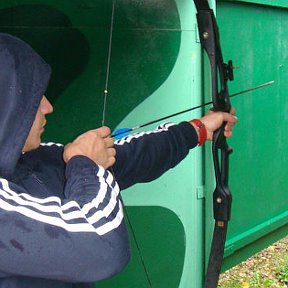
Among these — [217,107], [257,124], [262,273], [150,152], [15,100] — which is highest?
[15,100]

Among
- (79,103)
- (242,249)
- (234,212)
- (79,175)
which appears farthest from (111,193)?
(242,249)

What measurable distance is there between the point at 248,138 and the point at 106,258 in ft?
6.94

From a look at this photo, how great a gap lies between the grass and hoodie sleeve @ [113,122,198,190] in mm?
2189

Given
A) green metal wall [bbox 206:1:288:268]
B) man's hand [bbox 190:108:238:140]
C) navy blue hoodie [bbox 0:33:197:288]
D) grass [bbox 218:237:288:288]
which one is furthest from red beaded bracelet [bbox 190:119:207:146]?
grass [bbox 218:237:288:288]

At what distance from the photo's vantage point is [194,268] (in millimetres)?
2590

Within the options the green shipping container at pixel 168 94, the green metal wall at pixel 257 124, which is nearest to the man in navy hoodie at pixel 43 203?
the green shipping container at pixel 168 94

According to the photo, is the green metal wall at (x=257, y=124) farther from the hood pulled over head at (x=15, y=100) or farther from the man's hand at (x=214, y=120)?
the hood pulled over head at (x=15, y=100)

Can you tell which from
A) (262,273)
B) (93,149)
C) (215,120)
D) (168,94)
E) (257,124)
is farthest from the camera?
(262,273)

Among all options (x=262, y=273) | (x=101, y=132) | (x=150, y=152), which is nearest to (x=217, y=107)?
(x=150, y=152)

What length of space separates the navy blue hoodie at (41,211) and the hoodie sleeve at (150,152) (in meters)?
0.37

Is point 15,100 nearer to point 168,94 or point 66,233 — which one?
point 66,233

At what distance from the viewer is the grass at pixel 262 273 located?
3.64 meters

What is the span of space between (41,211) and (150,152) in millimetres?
657

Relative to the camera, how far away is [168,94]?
236 centimetres
